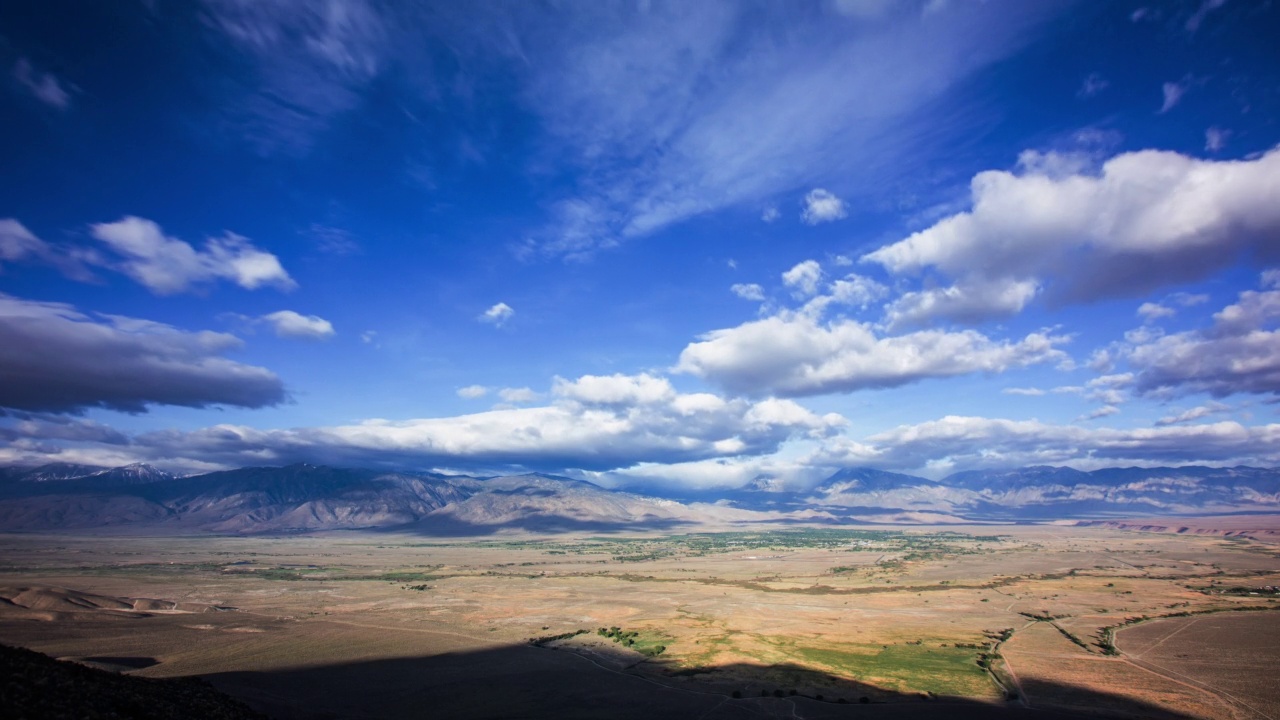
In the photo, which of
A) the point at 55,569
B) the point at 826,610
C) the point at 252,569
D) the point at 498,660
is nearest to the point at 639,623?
the point at 498,660

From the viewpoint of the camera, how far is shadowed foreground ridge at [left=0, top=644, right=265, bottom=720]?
2644 centimetres

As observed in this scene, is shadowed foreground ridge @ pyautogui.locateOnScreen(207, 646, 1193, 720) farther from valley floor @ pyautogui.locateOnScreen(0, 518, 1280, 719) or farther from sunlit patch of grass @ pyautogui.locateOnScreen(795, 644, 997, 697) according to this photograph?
sunlit patch of grass @ pyautogui.locateOnScreen(795, 644, 997, 697)

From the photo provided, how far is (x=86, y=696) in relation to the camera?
2980 centimetres

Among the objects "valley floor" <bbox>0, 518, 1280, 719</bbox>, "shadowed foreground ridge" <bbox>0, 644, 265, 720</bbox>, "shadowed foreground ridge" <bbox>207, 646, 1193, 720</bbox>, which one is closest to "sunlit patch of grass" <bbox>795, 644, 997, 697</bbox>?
"valley floor" <bbox>0, 518, 1280, 719</bbox>

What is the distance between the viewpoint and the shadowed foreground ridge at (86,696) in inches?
1041

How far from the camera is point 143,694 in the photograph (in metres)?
35.4

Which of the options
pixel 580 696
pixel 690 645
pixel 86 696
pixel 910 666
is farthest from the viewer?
pixel 690 645

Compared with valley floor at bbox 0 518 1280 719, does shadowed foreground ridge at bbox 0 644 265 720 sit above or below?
above

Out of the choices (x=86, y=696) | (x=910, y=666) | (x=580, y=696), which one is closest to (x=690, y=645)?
(x=580, y=696)

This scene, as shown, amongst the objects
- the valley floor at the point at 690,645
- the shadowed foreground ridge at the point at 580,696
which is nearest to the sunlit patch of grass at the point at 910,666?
the valley floor at the point at 690,645

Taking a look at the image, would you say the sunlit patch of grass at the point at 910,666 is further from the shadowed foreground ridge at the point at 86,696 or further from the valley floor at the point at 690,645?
the shadowed foreground ridge at the point at 86,696

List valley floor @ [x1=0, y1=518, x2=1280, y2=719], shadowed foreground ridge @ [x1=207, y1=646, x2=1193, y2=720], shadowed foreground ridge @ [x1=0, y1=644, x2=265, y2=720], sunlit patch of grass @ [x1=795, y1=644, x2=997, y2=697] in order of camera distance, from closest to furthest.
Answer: shadowed foreground ridge @ [x1=0, y1=644, x2=265, y2=720]
shadowed foreground ridge @ [x1=207, y1=646, x2=1193, y2=720]
valley floor @ [x1=0, y1=518, x2=1280, y2=719]
sunlit patch of grass @ [x1=795, y1=644, x2=997, y2=697]

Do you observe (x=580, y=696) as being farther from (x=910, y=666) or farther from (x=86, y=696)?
(x=86, y=696)

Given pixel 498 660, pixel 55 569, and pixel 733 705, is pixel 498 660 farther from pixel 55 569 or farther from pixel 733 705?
pixel 55 569
